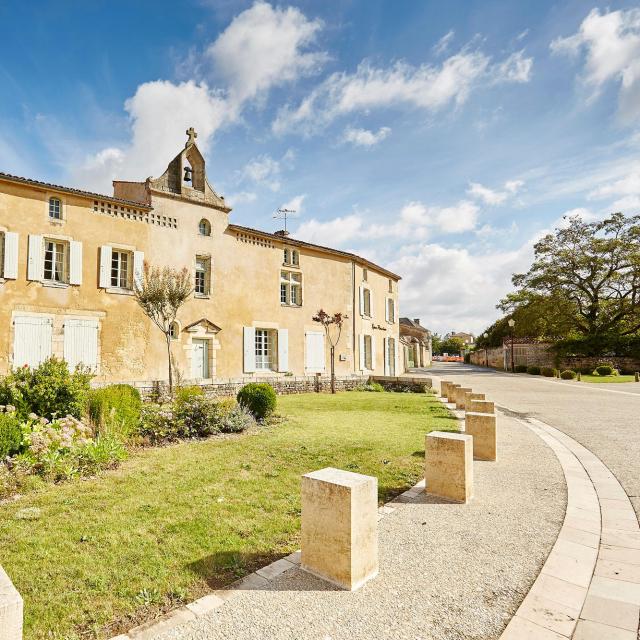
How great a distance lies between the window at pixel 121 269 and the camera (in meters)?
14.5

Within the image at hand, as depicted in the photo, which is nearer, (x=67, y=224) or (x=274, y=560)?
(x=274, y=560)

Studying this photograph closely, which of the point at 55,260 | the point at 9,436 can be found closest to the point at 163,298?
the point at 55,260

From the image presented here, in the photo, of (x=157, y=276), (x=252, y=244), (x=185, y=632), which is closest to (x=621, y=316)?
(x=252, y=244)

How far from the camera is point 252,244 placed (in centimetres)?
1812

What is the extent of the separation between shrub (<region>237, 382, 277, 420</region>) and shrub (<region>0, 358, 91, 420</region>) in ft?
11.7

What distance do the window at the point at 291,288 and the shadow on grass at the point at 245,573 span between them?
16008 millimetres

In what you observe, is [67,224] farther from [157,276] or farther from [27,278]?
[157,276]

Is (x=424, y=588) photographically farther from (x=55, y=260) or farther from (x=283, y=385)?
(x=283, y=385)

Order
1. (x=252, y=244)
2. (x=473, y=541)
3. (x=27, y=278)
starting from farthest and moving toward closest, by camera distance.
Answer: (x=252, y=244), (x=27, y=278), (x=473, y=541)

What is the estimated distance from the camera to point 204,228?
16.8 metres

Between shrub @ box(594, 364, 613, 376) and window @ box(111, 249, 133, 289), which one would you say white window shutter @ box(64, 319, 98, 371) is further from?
shrub @ box(594, 364, 613, 376)

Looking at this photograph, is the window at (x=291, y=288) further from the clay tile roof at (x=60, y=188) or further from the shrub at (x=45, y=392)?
the shrub at (x=45, y=392)

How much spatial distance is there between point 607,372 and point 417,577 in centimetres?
3147

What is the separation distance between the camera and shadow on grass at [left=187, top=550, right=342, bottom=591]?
2811 mm
